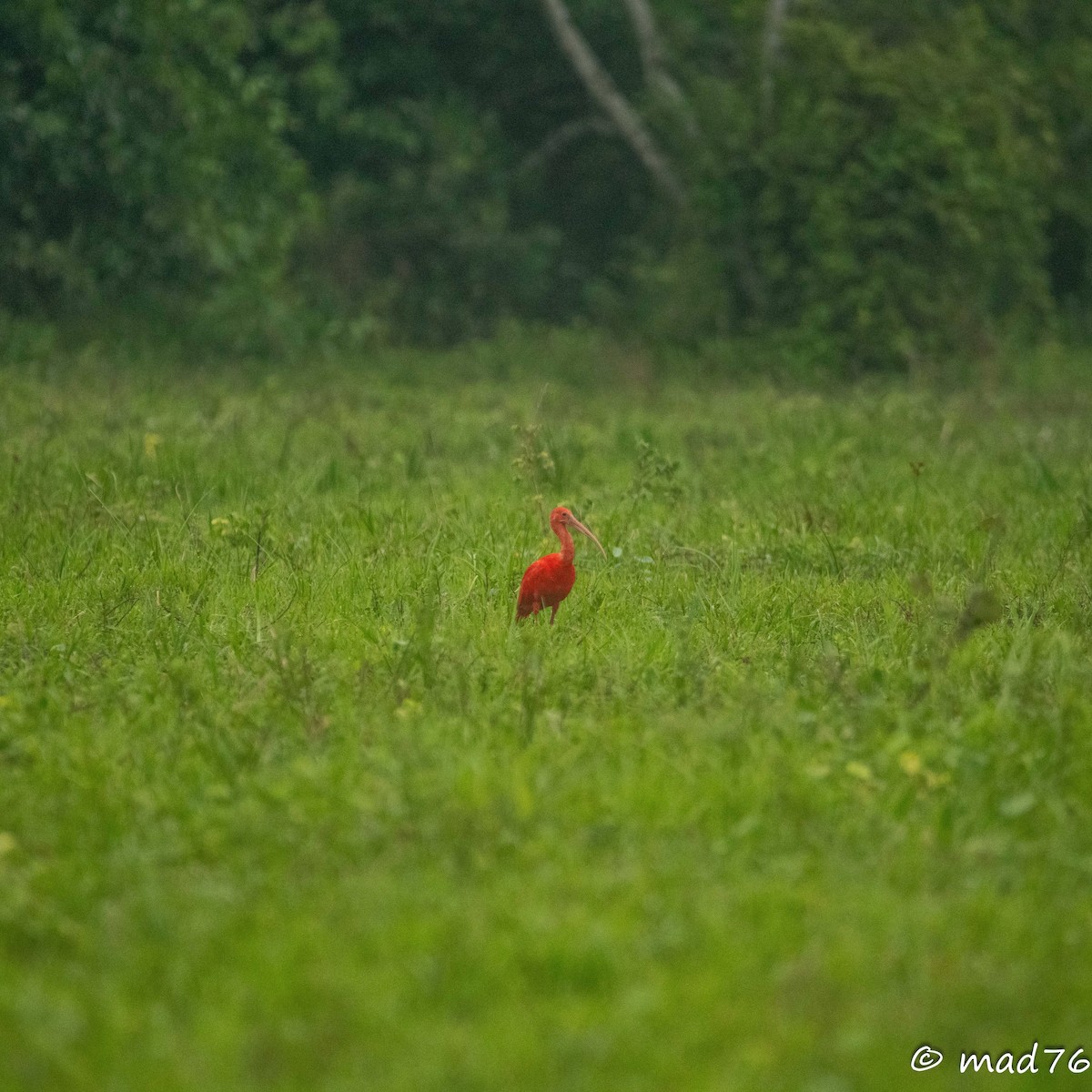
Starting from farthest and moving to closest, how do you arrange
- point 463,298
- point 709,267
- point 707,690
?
1. point 463,298
2. point 709,267
3. point 707,690

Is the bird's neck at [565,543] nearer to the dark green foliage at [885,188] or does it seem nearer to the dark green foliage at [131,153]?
the dark green foliage at [131,153]

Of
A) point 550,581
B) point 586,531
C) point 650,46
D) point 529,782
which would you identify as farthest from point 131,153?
point 529,782

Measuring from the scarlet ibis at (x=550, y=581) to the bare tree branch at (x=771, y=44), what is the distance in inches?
404

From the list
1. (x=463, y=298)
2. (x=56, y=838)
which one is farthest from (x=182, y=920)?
(x=463, y=298)

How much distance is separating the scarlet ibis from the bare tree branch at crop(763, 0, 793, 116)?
33.7ft

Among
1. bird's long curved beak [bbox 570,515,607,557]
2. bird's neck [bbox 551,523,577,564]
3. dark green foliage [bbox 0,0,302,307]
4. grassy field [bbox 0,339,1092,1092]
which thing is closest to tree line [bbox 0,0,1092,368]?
dark green foliage [bbox 0,0,302,307]

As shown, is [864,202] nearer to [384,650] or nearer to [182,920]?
[384,650]

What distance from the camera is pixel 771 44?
1480 centimetres

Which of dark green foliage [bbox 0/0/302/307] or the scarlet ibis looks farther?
dark green foliage [bbox 0/0/302/307]

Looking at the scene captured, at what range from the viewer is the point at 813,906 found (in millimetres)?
3256

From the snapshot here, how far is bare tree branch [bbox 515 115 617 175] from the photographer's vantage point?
1791 cm

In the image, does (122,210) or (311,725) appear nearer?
(311,725)

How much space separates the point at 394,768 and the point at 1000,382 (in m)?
11.2

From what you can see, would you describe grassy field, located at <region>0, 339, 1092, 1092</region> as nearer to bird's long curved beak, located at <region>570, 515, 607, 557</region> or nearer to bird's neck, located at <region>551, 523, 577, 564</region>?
bird's long curved beak, located at <region>570, 515, 607, 557</region>
